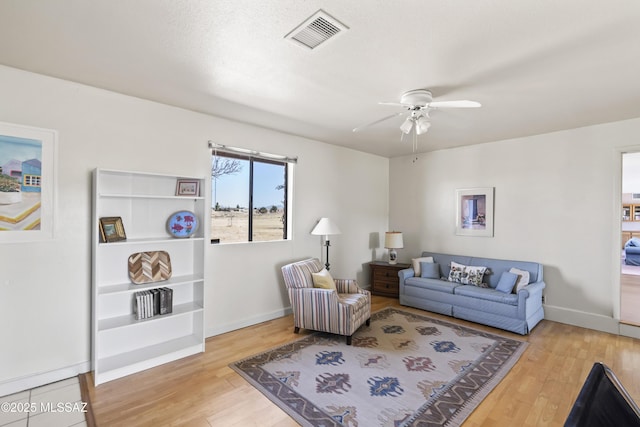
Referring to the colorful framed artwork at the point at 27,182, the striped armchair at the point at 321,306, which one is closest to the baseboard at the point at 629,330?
the striped armchair at the point at 321,306

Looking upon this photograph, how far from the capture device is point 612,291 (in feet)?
12.0

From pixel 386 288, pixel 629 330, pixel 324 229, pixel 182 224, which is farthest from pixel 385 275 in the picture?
pixel 182 224

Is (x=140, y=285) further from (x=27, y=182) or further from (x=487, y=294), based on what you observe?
(x=487, y=294)

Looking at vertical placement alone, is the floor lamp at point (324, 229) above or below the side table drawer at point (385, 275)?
above

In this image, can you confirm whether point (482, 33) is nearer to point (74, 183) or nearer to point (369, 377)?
point (369, 377)

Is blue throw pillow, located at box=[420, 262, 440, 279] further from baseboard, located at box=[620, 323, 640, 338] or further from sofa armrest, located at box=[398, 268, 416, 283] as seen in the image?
baseboard, located at box=[620, 323, 640, 338]

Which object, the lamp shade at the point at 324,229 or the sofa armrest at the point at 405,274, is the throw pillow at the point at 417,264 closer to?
the sofa armrest at the point at 405,274

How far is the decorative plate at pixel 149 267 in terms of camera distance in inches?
115

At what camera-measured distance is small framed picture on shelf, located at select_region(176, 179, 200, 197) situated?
127 inches

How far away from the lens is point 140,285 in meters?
2.85

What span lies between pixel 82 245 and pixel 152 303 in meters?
0.81

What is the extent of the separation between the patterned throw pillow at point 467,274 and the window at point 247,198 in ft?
→ 8.50

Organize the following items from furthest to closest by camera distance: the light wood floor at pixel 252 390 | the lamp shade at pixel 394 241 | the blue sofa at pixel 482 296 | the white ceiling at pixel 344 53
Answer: the lamp shade at pixel 394 241 < the blue sofa at pixel 482 296 < the light wood floor at pixel 252 390 < the white ceiling at pixel 344 53

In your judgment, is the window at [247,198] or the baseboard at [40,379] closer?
the baseboard at [40,379]
